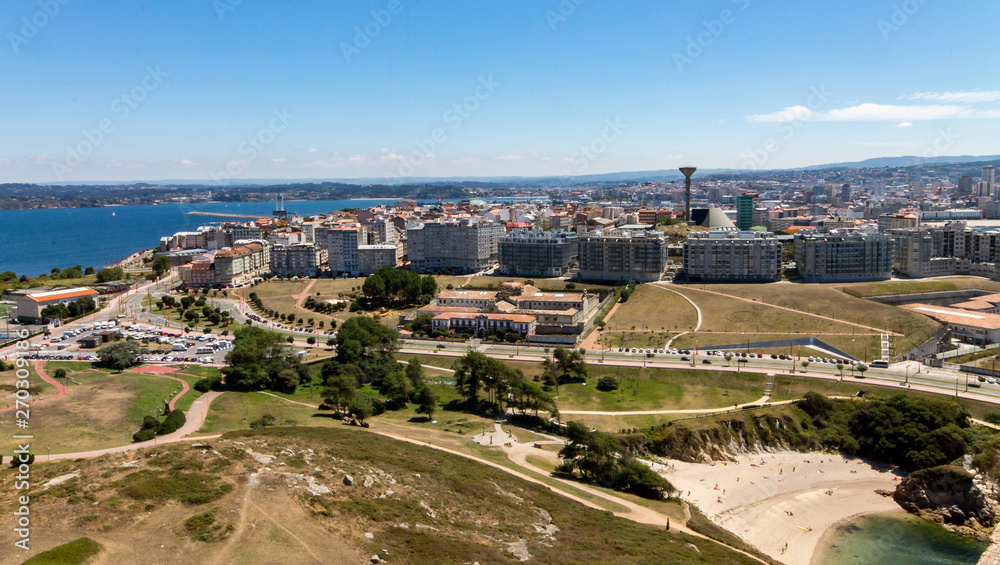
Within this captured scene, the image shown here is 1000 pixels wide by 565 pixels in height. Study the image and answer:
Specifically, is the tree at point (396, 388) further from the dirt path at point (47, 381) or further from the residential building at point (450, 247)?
the residential building at point (450, 247)

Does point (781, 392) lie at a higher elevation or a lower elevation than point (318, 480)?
lower

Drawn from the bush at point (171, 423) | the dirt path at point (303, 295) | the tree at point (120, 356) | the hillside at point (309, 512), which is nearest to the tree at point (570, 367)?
the hillside at point (309, 512)

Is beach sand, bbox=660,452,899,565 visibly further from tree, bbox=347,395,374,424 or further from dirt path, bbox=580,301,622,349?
dirt path, bbox=580,301,622,349

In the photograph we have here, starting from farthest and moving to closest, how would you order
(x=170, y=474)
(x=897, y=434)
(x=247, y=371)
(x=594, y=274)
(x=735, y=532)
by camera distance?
(x=594, y=274) → (x=247, y=371) → (x=897, y=434) → (x=735, y=532) → (x=170, y=474)

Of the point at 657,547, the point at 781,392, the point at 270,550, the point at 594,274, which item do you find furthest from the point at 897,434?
the point at 594,274

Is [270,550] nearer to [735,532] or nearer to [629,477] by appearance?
[629,477]

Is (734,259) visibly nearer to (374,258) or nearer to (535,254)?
(535,254)

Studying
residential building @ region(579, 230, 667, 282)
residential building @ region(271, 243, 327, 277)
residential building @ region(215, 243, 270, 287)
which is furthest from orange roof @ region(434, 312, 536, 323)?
residential building @ region(271, 243, 327, 277)
